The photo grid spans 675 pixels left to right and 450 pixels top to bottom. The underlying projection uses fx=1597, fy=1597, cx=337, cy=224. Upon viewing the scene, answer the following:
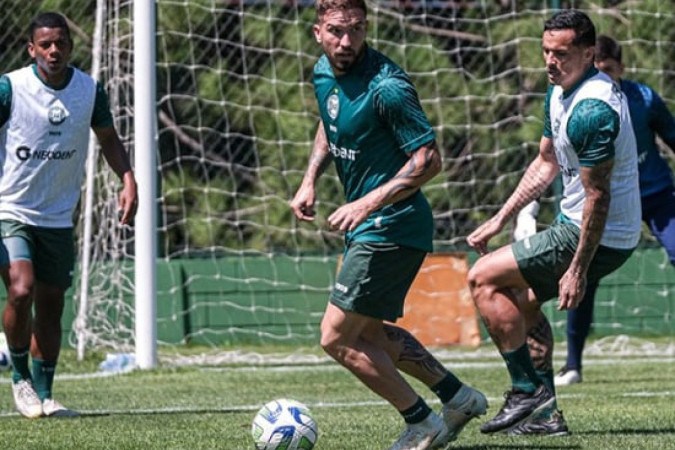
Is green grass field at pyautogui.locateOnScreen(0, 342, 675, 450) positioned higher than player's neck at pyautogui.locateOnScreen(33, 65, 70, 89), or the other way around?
player's neck at pyautogui.locateOnScreen(33, 65, 70, 89)

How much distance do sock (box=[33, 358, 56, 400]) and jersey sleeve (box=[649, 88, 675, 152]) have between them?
164 inches

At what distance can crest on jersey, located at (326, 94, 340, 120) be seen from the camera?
690 cm

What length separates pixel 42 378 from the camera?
30.0ft

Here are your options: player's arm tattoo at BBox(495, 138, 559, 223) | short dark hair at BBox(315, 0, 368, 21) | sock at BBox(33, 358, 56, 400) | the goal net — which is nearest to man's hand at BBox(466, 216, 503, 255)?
player's arm tattoo at BBox(495, 138, 559, 223)

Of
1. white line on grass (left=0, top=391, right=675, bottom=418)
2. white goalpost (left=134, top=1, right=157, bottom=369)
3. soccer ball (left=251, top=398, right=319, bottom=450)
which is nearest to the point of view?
soccer ball (left=251, top=398, right=319, bottom=450)

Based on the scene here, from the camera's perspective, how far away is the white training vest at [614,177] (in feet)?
24.5

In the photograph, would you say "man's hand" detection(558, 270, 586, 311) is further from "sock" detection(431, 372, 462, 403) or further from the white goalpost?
the white goalpost

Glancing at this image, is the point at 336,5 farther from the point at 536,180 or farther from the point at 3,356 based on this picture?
the point at 3,356

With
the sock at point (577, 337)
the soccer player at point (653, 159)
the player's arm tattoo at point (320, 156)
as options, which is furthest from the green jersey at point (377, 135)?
the sock at point (577, 337)

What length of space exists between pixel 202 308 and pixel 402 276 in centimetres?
895

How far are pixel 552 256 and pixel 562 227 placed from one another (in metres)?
0.17

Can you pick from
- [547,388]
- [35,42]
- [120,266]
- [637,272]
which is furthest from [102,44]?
[547,388]

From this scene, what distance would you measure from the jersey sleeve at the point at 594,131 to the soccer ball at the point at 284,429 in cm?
169

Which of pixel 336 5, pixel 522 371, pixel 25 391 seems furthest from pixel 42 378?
pixel 336 5
